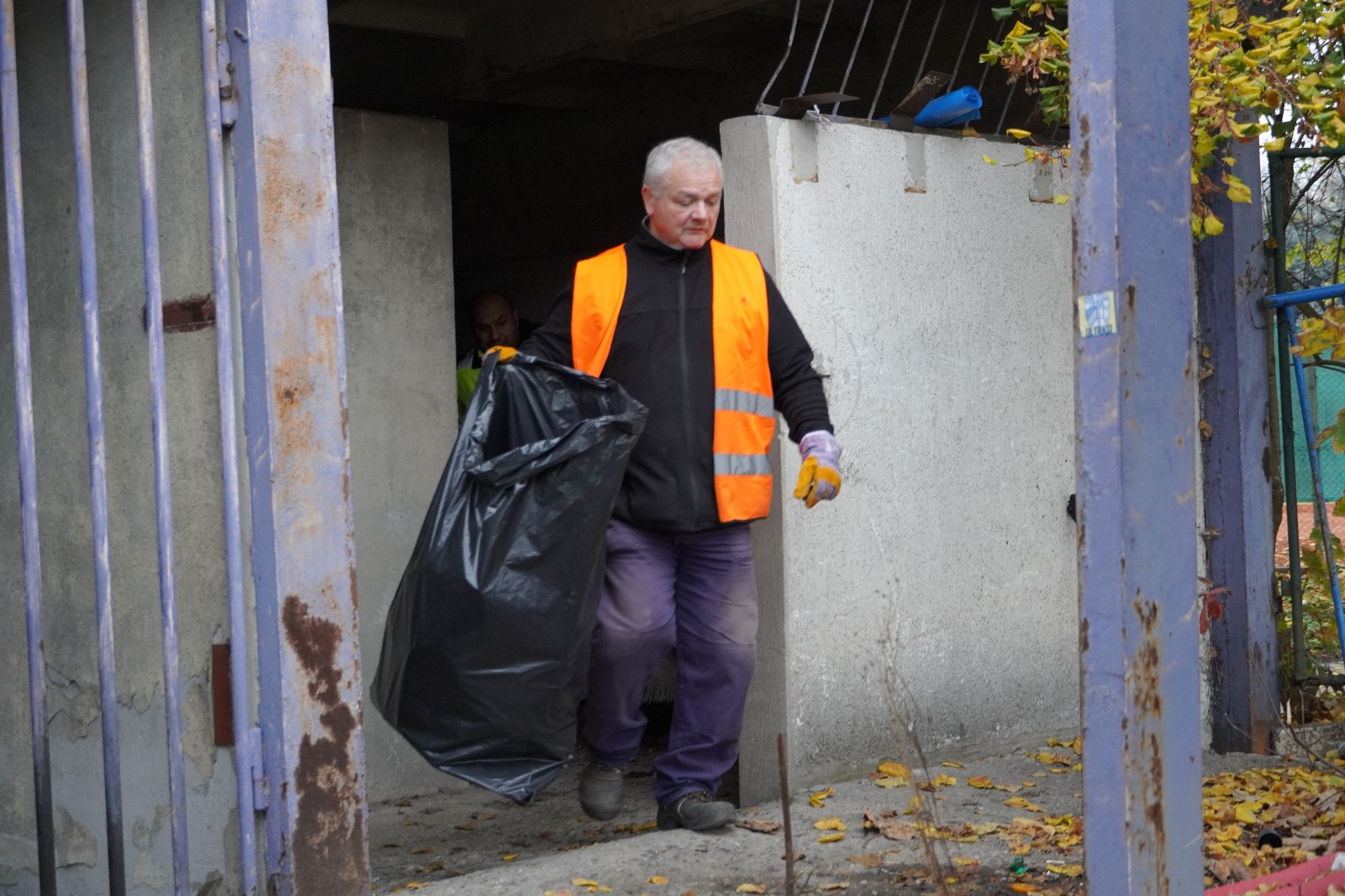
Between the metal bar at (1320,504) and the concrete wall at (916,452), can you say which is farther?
the metal bar at (1320,504)

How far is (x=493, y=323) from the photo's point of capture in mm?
5312

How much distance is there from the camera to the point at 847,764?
4250 mm

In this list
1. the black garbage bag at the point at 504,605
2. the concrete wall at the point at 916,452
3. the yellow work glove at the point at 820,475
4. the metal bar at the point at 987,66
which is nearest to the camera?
the black garbage bag at the point at 504,605

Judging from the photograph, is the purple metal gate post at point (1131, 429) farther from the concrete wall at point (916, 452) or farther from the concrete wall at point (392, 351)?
the concrete wall at point (392, 351)

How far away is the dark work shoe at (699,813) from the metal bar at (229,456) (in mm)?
1192

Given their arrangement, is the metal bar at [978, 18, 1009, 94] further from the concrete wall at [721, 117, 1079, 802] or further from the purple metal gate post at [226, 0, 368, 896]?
the purple metal gate post at [226, 0, 368, 896]

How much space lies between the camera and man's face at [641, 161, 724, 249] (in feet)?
12.1

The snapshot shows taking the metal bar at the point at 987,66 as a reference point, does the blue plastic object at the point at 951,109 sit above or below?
below

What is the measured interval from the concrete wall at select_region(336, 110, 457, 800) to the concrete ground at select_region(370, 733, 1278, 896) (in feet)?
1.24

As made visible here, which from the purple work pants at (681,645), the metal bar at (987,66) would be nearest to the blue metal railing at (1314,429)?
the metal bar at (987,66)

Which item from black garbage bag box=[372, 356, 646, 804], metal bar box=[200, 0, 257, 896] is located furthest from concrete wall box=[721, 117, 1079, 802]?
metal bar box=[200, 0, 257, 896]

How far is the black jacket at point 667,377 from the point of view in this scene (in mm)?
3691

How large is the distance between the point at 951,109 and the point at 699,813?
2.28m

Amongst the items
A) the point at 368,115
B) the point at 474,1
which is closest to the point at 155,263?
the point at 368,115
